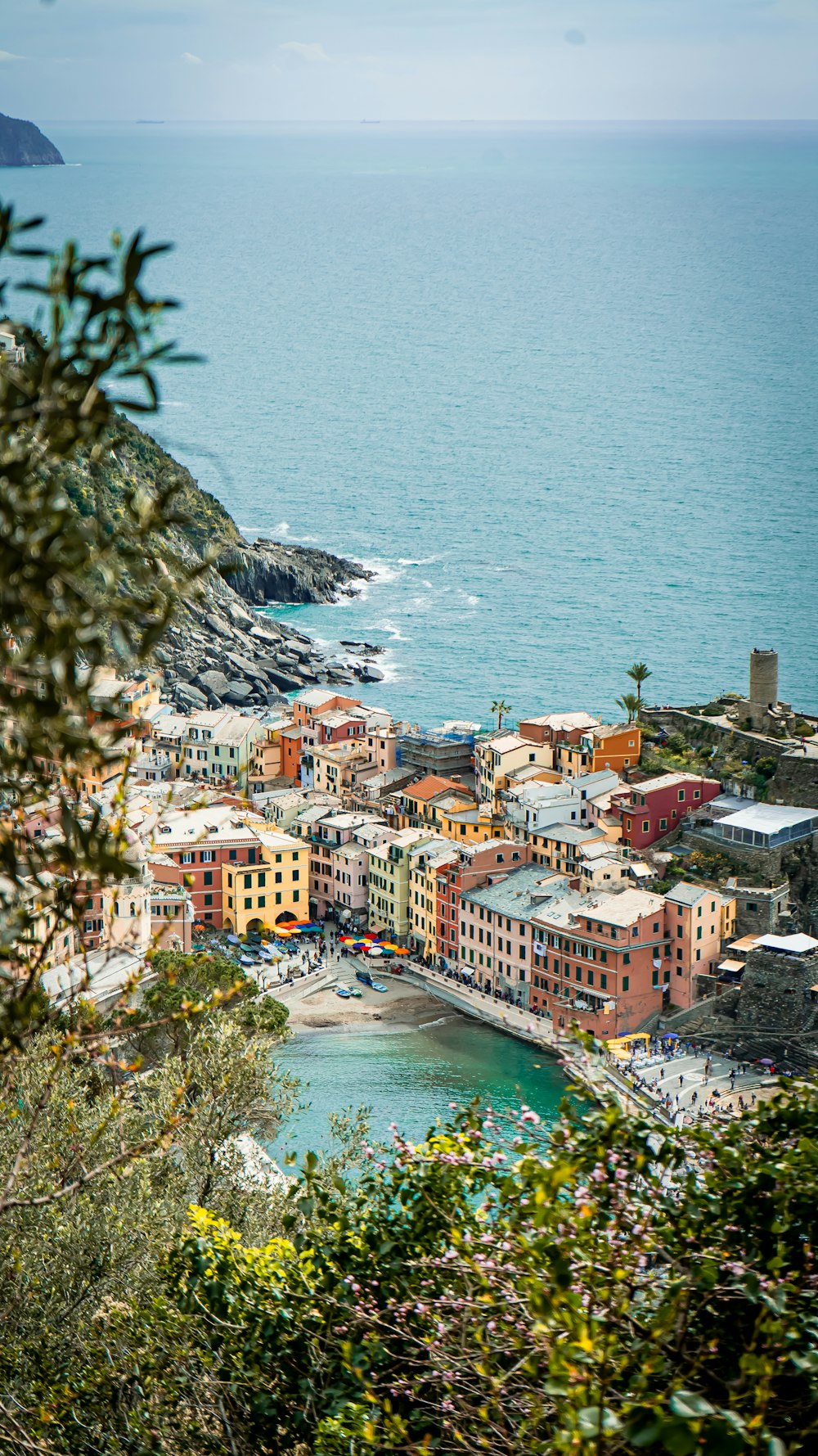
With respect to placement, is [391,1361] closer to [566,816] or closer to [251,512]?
[566,816]

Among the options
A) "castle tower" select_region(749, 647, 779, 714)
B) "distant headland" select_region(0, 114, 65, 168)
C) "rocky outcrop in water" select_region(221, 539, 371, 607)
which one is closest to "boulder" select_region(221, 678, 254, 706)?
"rocky outcrop in water" select_region(221, 539, 371, 607)

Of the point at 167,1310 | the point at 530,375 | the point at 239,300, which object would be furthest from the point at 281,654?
the point at 239,300

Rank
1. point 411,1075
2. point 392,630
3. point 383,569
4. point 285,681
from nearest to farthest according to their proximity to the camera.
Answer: point 411,1075 < point 285,681 < point 392,630 < point 383,569

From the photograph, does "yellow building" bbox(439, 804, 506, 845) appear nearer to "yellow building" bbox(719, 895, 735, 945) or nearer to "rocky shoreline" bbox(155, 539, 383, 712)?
"yellow building" bbox(719, 895, 735, 945)

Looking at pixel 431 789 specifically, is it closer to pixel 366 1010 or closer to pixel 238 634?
pixel 366 1010

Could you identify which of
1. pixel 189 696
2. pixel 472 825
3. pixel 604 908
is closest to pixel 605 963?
pixel 604 908

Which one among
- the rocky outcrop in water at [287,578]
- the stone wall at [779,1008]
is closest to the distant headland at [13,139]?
the rocky outcrop in water at [287,578]
